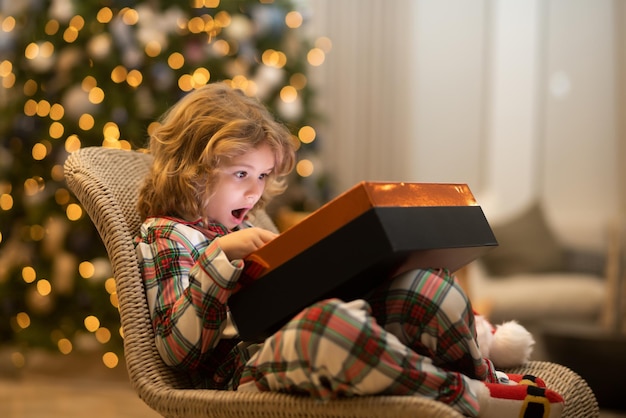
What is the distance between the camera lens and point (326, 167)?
14.0 feet

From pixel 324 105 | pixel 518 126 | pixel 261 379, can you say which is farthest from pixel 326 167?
pixel 261 379

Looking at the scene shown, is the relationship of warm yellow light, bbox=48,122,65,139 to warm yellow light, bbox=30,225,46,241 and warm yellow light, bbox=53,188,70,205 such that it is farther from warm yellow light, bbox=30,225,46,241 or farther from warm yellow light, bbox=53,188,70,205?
warm yellow light, bbox=30,225,46,241

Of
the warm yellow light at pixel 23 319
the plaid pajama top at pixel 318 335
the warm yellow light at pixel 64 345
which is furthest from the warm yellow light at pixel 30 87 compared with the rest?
the plaid pajama top at pixel 318 335

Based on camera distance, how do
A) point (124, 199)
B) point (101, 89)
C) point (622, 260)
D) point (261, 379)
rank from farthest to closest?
1. point (622, 260)
2. point (101, 89)
3. point (124, 199)
4. point (261, 379)

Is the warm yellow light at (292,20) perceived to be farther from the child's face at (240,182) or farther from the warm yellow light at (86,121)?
the child's face at (240,182)

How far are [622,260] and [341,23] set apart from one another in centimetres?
190

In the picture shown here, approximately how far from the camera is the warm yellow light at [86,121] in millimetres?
3117

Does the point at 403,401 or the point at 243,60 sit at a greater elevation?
the point at 243,60

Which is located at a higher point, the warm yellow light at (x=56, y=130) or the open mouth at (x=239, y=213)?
the open mouth at (x=239, y=213)

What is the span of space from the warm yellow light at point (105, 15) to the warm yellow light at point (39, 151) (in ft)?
1.82

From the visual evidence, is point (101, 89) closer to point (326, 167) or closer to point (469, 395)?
point (326, 167)

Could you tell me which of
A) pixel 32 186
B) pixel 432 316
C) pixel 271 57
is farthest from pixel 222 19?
pixel 432 316

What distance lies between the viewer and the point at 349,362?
100 centimetres

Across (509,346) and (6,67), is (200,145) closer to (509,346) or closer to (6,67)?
(509,346)
